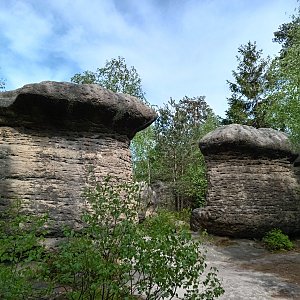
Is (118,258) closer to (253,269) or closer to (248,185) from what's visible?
(253,269)

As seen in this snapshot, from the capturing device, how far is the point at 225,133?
493 inches

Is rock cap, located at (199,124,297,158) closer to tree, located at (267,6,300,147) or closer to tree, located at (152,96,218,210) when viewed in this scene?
tree, located at (267,6,300,147)

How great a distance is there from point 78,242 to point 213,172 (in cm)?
977

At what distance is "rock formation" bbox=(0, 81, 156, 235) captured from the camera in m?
6.46

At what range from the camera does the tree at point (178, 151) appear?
2212 centimetres

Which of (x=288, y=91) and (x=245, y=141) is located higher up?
(x=288, y=91)

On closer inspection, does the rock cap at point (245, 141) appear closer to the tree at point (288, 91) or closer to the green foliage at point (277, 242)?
the tree at point (288, 91)

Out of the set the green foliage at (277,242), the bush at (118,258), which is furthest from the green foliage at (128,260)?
the green foliage at (277,242)

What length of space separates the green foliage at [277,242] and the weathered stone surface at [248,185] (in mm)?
384

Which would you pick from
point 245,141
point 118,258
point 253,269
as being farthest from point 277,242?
point 118,258

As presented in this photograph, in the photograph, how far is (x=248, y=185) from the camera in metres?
12.3

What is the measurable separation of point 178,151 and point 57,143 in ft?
55.3

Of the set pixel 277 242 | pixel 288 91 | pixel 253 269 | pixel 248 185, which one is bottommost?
pixel 253 269

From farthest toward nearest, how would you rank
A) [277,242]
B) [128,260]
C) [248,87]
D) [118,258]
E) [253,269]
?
1. [248,87]
2. [277,242]
3. [253,269]
4. [118,258]
5. [128,260]
